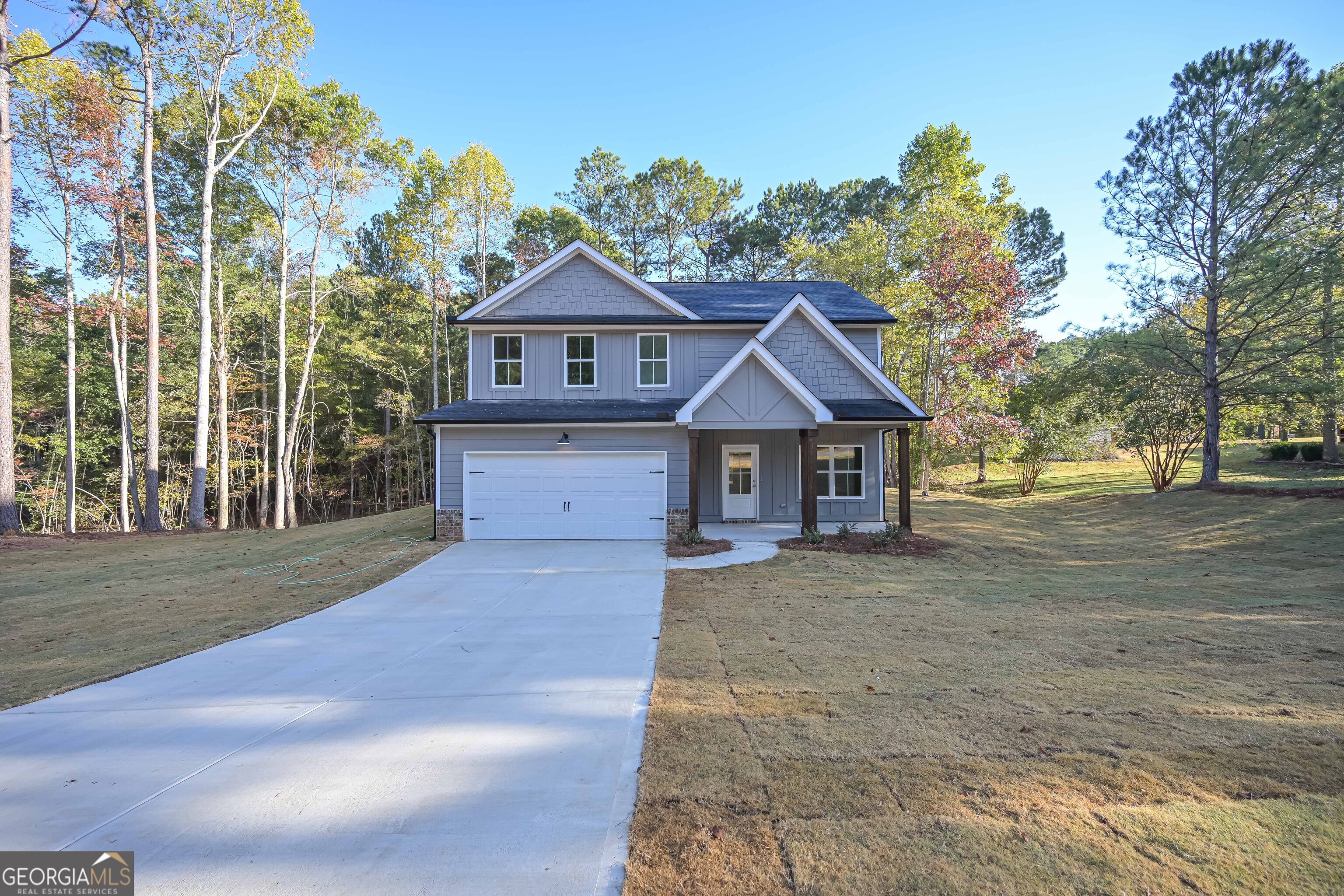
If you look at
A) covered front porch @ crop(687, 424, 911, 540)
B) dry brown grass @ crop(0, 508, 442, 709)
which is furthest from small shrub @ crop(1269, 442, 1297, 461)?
dry brown grass @ crop(0, 508, 442, 709)

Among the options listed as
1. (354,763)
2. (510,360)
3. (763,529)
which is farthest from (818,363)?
(354,763)

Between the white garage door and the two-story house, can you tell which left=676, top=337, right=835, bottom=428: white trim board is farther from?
the white garage door

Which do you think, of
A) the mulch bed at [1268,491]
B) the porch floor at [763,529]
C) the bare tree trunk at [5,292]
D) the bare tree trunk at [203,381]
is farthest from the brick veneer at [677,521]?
the mulch bed at [1268,491]

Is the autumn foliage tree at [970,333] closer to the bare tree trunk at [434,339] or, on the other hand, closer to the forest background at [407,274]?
the forest background at [407,274]

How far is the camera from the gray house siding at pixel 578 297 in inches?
620

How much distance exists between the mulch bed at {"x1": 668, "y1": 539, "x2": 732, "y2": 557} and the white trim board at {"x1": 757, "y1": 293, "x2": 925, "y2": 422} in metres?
5.44

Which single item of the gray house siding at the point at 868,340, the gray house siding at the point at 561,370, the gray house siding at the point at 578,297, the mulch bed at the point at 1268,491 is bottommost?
the mulch bed at the point at 1268,491

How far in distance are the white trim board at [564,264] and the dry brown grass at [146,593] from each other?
20.4 ft

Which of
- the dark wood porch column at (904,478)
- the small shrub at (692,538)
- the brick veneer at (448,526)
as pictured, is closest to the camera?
the small shrub at (692,538)

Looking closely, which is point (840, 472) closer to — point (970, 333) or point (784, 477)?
point (784, 477)

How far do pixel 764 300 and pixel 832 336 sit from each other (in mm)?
3208

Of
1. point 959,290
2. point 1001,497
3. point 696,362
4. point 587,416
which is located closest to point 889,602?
point 587,416

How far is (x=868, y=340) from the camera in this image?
17.0 meters

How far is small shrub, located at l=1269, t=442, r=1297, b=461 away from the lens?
24297 mm
